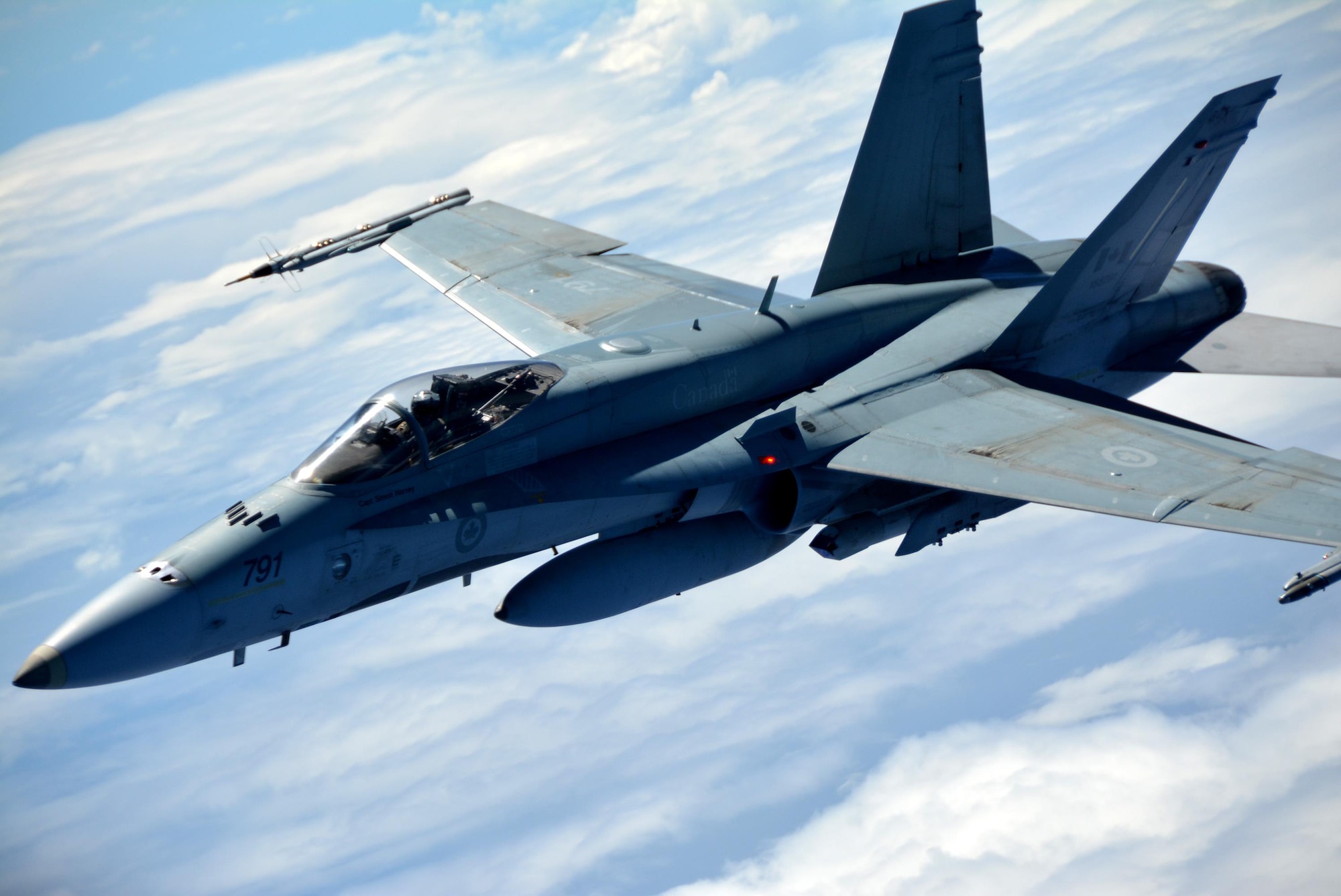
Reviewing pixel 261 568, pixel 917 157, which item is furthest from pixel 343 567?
pixel 917 157

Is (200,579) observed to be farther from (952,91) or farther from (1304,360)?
(1304,360)

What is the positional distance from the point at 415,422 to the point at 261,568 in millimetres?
2115

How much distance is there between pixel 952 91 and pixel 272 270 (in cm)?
1187

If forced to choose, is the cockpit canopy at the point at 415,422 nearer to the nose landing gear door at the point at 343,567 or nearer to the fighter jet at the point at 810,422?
the fighter jet at the point at 810,422

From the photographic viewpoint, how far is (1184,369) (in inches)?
654

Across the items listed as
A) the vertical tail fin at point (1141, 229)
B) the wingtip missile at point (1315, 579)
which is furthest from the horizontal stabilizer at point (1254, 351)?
the wingtip missile at point (1315, 579)

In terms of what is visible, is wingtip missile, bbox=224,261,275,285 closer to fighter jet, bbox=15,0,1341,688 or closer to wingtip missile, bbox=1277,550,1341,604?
fighter jet, bbox=15,0,1341,688

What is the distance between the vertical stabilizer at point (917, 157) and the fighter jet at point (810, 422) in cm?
4

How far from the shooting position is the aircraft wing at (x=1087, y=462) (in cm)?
1131

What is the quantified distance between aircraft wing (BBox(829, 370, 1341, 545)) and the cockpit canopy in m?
4.19

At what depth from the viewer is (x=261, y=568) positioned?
10.8 m

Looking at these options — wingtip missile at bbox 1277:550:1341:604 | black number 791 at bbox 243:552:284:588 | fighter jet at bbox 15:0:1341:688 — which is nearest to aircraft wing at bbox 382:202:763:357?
fighter jet at bbox 15:0:1341:688

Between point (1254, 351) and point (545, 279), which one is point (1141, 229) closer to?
point (1254, 351)

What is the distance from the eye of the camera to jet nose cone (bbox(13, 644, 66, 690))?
31.9ft
